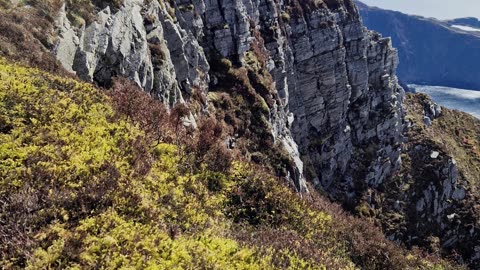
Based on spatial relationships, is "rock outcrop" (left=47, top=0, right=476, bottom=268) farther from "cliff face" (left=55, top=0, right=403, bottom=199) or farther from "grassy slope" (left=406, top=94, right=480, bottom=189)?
"grassy slope" (left=406, top=94, right=480, bottom=189)

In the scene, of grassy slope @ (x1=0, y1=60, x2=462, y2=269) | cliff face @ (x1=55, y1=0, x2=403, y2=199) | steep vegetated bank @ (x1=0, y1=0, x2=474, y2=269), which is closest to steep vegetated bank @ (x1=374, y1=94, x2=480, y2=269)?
cliff face @ (x1=55, y1=0, x2=403, y2=199)

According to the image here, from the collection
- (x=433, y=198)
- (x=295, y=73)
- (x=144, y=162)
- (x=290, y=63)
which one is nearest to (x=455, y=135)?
(x=433, y=198)

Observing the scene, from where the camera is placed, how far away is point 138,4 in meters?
28.4

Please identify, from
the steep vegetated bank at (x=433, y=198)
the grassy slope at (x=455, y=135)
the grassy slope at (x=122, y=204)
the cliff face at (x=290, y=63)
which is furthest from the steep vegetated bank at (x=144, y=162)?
the grassy slope at (x=455, y=135)

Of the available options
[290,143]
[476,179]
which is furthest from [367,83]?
[290,143]

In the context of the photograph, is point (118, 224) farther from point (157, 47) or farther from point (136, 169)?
point (157, 47)

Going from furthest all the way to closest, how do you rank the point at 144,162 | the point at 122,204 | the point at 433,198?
1. the point at 433,198
2. the point at 144,162
3. the point at 122,204

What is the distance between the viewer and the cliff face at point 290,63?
23875 mm

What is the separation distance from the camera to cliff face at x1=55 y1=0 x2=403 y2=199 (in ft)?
78.3

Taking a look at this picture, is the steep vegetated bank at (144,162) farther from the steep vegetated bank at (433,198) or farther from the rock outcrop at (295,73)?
the steep vegetated bank at (433,198)

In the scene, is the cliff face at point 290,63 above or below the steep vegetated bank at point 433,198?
above

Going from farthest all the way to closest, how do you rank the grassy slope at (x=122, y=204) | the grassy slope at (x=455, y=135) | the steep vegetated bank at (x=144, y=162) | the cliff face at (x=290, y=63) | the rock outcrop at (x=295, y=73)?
the grassy slope at (x=455, y=135)
the rock outcrop at (x=295, y=73)
the cliff face at (x=290, y=63)
the steep vegetated bank at (x=144, y=162)
the grassy slope at (x=122, y=204)

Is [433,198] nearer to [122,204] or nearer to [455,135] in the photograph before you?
[455,135]

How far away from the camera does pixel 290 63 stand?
60031 mm
